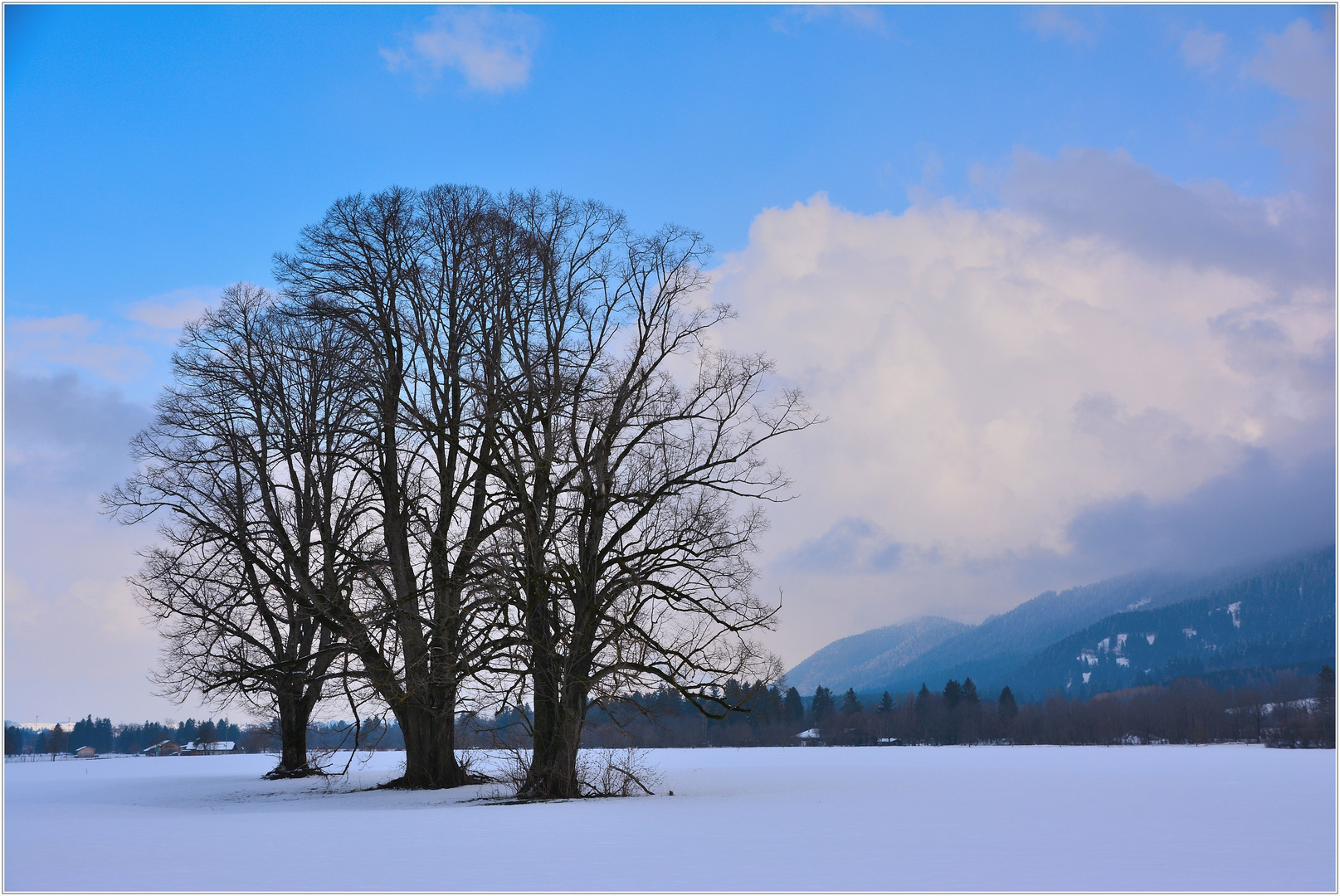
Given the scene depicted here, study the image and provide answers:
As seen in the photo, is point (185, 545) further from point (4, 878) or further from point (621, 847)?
point (621, 847)

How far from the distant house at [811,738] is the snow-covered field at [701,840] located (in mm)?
106690

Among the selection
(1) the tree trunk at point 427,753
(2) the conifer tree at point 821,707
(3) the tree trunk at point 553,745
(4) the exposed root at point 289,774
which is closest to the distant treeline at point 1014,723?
(2) the conifer tree at point 821,707

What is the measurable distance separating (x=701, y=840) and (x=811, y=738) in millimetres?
128218

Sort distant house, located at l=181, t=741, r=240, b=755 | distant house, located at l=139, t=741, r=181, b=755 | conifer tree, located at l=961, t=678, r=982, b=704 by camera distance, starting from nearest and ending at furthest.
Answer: distant house, located at l=181, t=741, r=240, b=755, distant house, located at l=139, t=741, r=181, b=755, conifer tree, located at l=961, t=678, r=982, b=704

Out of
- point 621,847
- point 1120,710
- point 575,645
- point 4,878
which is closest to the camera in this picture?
point 4,878

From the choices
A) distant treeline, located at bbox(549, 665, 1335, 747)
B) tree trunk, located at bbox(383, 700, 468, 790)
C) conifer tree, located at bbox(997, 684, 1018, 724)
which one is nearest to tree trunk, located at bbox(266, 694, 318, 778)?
tree trunk, located at bbox(383, 700, 468, 790)

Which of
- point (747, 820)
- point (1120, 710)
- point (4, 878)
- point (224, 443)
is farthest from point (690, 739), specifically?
point (4, 878)

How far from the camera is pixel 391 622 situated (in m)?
23.5

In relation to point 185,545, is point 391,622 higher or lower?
lower

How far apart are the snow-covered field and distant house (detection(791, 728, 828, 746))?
106690mm

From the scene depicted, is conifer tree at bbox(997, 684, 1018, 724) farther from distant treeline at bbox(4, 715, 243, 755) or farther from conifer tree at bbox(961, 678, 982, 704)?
distant treeline at bbox(4, 715, 243, 755)

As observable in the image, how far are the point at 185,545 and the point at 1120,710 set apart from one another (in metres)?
146

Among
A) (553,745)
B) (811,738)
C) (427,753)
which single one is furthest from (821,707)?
(553,745)

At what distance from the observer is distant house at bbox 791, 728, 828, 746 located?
132750 mm
